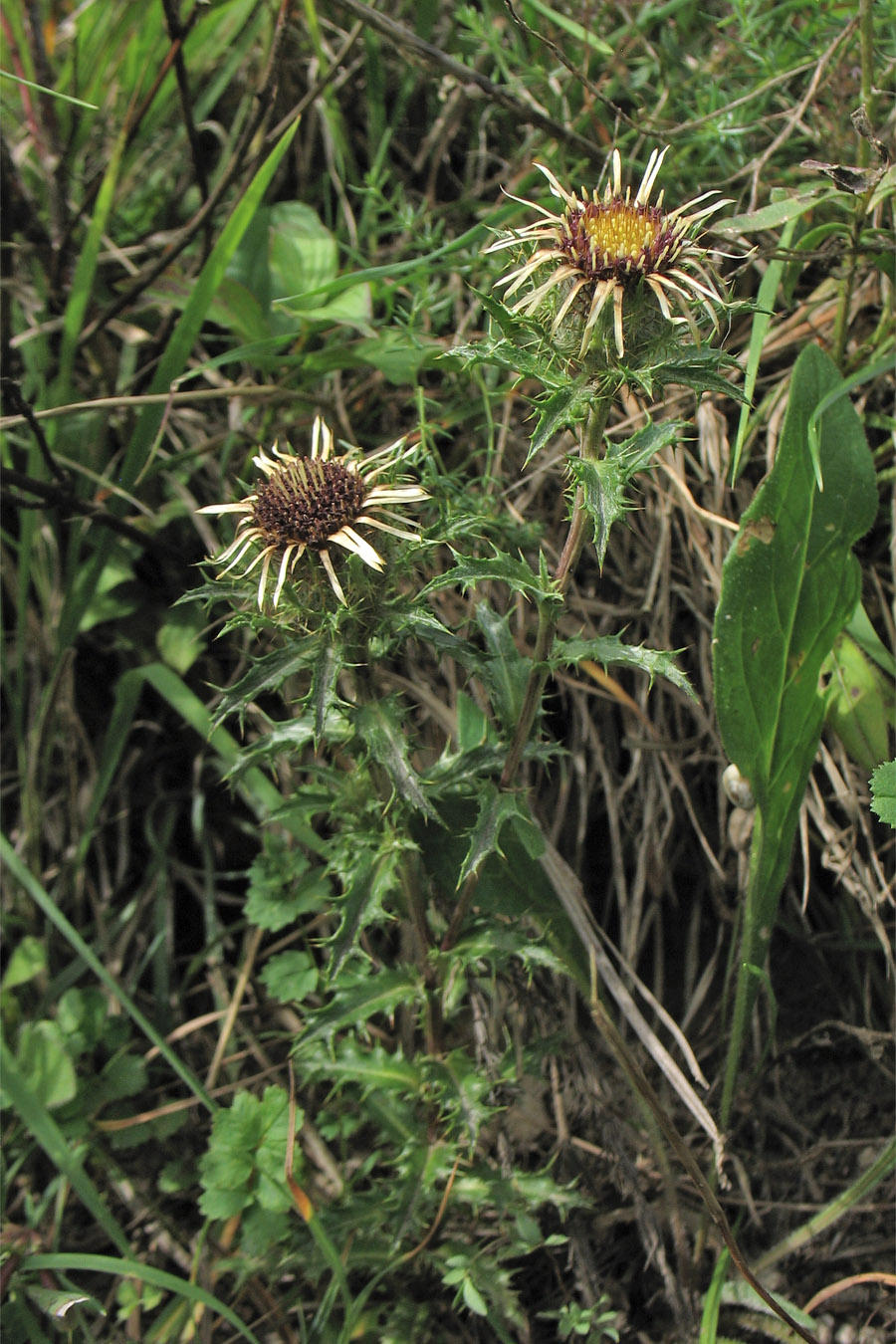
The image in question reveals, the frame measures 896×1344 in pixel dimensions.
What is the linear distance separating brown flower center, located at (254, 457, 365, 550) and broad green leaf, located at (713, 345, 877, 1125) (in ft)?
2.02

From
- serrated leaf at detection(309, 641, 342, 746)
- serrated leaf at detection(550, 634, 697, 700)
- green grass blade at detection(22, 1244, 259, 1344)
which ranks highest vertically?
serrated leaf at detection(550, 634, 697, 700)

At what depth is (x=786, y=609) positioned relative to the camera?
1685mm

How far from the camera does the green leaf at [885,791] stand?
57.6 inches

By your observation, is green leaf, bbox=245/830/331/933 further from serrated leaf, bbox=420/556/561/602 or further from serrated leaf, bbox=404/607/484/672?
serrated leaf, bbox=420/556/561/602

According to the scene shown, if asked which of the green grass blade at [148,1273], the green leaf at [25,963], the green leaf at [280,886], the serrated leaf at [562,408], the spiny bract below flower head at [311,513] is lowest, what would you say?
the green grass blade at [148,1273]

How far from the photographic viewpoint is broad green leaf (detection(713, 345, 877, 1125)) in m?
1.63

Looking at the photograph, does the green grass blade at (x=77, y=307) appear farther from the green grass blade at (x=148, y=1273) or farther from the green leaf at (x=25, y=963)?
the green grass blade at (x=148, y=1273)

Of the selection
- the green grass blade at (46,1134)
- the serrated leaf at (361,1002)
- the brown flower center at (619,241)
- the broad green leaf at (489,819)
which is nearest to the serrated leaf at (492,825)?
the broad green leaf at (489,819)

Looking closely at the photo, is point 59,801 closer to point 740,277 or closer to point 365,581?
point 365,581

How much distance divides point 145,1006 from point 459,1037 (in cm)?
70

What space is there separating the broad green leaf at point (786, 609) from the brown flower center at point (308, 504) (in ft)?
2.02

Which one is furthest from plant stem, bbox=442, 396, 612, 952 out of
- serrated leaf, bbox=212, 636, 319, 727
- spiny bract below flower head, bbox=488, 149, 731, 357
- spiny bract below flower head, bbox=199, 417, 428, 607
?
serrated leaf, bbox=212, 636, 319, 727

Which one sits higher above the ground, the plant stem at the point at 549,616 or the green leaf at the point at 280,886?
the plant stem at the point at 549,616

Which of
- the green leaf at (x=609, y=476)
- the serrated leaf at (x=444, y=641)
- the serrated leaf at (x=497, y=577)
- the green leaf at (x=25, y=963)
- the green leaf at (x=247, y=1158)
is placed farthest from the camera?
the green leaf at (x=25, y=963)
